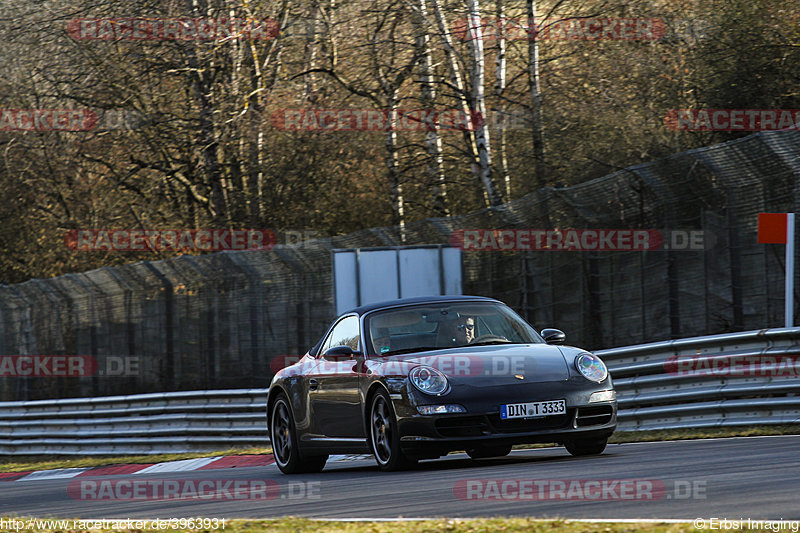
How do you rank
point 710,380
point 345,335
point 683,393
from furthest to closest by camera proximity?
point 683,393 → point 710,380 → point 345,335

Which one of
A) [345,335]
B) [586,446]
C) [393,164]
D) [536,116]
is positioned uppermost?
[536,116]

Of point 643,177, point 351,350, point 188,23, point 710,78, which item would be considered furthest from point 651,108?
point 351,350

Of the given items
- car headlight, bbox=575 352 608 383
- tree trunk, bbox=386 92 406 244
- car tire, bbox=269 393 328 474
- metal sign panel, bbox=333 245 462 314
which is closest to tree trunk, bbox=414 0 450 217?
tree trunk, bbox=386 92 406 244

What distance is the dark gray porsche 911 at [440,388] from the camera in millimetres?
9688

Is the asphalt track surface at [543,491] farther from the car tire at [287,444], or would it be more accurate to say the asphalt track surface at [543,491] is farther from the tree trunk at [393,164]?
the tree trunk at [393,164]

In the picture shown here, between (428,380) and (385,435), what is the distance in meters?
0.68

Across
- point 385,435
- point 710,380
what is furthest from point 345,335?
point 710,380

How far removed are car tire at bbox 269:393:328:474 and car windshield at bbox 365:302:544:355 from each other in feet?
4.78

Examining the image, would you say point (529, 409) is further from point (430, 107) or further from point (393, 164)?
point (393, 164)

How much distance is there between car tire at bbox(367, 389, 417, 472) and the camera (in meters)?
9.96

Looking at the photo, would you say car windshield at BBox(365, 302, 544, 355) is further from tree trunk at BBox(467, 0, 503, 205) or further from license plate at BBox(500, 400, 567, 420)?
tree trunk at BBox(467, 0, 503, 205)

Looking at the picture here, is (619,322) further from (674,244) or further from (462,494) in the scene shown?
(462,494)

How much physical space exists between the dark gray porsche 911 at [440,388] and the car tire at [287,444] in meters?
0.02

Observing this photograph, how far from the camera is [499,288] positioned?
644 inches
